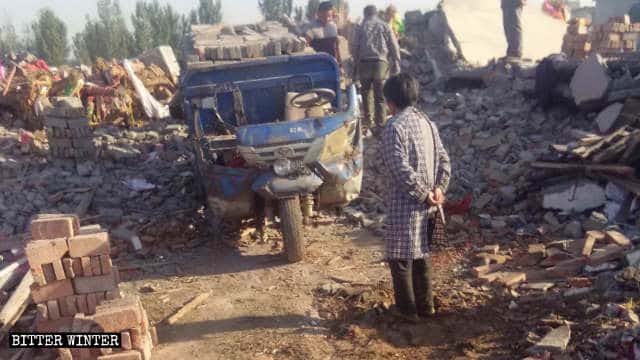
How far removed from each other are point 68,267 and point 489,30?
1400 centimetres

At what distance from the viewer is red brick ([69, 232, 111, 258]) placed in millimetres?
4550

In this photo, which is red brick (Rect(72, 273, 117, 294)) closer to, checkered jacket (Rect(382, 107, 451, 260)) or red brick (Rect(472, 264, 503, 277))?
checkered jacket (Rect(382, 107, 451, 260))

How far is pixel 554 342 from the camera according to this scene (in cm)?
393

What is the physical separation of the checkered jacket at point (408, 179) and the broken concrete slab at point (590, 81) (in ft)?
16.7

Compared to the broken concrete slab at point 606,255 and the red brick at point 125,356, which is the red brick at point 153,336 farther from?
the broken concrete slab at point 606,255

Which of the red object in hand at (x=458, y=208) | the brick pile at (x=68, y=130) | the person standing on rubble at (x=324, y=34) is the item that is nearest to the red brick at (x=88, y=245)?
the red object in hand at (x=458, y=208)

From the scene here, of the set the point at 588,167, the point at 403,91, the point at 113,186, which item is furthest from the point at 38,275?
the point at 588,167

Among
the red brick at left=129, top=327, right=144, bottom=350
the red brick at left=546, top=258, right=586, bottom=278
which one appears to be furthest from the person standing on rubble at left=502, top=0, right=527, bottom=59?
the red brick at left=129, top=327, right=144, bottom=350

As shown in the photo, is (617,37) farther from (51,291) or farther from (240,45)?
(51,291)

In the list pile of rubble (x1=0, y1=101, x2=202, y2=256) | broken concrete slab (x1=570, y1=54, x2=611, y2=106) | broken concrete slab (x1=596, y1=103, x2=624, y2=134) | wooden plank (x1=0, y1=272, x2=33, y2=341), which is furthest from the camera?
broken concrete slab (x1=570, y1=54, x2=611, y2=106)

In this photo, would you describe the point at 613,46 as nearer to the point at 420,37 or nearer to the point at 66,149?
the point at 420,37

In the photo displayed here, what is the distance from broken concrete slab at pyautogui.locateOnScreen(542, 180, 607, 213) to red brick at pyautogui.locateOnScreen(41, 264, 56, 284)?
5200 mm

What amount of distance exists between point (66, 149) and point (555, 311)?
8.17m

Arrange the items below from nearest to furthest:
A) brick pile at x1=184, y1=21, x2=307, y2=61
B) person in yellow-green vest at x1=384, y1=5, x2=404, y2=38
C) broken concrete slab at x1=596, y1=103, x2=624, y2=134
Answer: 1. brick pile at x1=184, y1=21, x2=307, y2=61
2. broken concrete slab at x1=596, y1=103, x2=624, y2=134
3. person in yellow-green vest at x1=384, y1=5, x2=404, y2=38
